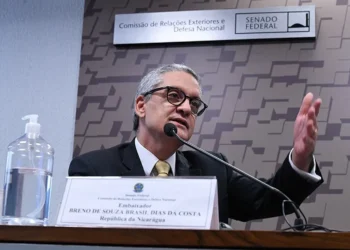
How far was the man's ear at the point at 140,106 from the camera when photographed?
7.26ft

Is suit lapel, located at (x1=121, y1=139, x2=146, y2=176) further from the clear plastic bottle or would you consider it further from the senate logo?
the senate logo

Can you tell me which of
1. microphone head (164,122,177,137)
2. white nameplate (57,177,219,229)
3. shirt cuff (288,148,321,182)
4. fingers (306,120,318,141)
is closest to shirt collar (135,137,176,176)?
microphone head (164,122,177,137)

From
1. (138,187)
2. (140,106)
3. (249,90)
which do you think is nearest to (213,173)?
(140,106)

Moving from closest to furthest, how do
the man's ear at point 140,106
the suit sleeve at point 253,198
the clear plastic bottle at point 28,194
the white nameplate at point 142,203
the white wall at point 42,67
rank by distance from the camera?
the white nameplate at point 142,203 < the clear plastic bottle at point 28,194 < the suit sleeve at point 253,198 < the man's ear at point 140,106 < the white wall at point 42,67

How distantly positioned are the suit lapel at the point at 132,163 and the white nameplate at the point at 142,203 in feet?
2.65

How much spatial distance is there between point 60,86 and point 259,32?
1054 millimetres

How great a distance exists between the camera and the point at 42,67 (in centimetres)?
308

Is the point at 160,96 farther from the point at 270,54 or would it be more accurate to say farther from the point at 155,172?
the point at 270,54

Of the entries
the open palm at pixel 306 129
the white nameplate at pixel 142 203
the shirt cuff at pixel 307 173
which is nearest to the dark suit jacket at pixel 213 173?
the shirt cuff at pixel 307 173

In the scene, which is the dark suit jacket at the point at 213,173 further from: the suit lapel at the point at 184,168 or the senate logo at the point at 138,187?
the senate logo at the point at 138,187

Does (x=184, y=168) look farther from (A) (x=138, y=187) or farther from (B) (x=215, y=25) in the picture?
(B) (x=215, y=25)

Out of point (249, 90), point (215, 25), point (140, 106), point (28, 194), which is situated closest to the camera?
point (28, 194)

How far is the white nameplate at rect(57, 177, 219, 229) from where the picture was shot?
108 centimetres

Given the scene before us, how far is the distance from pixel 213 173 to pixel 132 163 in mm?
309
